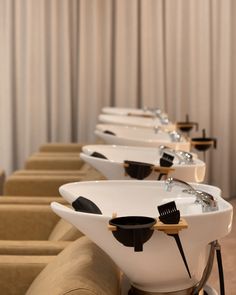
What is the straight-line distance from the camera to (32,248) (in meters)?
2.06

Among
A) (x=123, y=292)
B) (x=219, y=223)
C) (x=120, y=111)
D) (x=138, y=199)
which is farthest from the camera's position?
(x=120, y=111)

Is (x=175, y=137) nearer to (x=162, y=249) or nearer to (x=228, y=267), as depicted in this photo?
(x=228, y=267)

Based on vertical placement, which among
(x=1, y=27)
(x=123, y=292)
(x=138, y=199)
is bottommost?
(x=123, y=292)

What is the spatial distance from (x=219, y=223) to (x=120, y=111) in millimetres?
3002

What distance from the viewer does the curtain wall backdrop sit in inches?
188

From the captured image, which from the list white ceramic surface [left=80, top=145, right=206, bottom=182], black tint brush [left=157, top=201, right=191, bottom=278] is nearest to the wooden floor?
white ceramic surface [left=80, top=145, right=206, bottom=182]

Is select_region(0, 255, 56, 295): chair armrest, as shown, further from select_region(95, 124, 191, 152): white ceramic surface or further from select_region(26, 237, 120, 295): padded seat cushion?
→ select_region(95, 124, 191, 152): white ceramic surface

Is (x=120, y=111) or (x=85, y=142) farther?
(x=85, y=142)

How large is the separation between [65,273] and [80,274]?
6 centimetres

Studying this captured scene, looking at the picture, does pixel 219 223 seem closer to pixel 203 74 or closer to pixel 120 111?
pixel 120 111

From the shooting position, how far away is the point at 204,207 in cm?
157

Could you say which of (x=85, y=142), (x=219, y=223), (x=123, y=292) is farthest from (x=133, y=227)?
(x=85, y=142)

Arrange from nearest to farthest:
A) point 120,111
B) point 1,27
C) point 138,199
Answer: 1. point 138,199
2. point 120,111
3. point 1,27

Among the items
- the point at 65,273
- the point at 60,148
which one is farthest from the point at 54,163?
the point at 65,273
